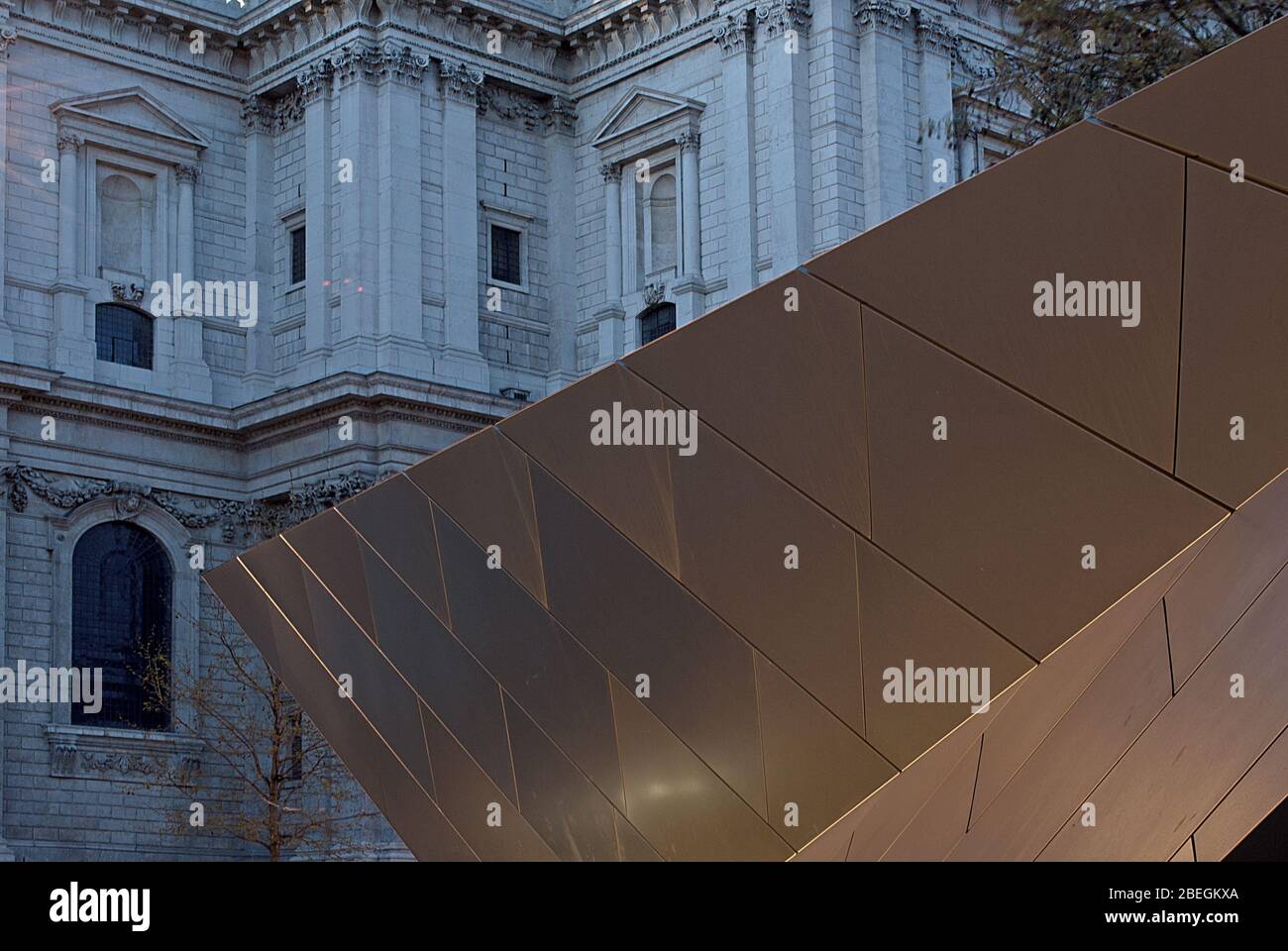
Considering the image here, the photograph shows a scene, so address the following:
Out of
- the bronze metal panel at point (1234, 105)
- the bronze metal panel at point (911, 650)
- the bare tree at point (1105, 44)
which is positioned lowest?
the bronze metal panel at point (911, 650)

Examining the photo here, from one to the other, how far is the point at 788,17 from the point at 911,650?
110 ft

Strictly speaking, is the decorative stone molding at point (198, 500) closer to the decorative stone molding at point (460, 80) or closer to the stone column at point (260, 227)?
the stone column at point (260, 227)

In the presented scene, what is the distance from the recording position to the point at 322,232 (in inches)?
1788

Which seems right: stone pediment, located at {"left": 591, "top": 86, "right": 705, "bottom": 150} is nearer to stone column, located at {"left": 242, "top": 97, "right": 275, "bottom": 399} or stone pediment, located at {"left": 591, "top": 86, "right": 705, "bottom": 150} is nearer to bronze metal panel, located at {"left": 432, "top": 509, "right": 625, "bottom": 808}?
stone column, located at {"left": 242, "top": 97, "right": 275, "bottom": 399}

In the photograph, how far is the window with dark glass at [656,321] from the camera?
45.8 m

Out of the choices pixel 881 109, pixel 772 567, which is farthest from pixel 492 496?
pixel 881 109

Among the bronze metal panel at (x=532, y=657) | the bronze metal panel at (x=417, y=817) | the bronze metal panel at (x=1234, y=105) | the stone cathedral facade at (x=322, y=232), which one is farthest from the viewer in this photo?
the stone cathedral facade at (x=322, y=232)

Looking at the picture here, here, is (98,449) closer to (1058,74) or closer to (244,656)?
(244,656)

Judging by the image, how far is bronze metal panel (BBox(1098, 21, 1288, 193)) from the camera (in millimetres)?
9352

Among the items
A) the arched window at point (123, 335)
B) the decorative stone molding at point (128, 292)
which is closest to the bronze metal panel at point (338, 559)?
the arched window at point (123, 335)

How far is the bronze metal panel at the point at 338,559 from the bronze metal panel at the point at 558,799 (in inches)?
86.5

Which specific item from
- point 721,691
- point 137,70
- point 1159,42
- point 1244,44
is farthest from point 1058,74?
point 137,70

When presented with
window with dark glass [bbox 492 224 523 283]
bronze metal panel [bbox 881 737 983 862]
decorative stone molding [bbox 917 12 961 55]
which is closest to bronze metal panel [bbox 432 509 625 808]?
bronze metal panel [bbox 881 737 983 862]

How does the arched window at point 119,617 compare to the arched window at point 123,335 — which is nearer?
the arched window at point 119,617
